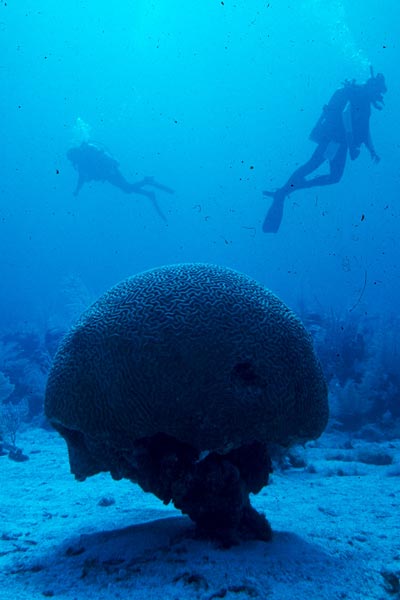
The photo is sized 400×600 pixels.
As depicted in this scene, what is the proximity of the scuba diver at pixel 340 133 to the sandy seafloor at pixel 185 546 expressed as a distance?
26.1 ft

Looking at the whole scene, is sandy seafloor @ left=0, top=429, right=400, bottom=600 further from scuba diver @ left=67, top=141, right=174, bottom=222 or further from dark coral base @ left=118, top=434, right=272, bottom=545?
scuba diver @ left=67, top=141, right=174, bottom=222

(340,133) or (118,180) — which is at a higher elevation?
(118,180)

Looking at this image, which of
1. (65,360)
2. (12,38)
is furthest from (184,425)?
(12,38)

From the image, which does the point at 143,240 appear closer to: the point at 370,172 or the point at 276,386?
the point at 370,172

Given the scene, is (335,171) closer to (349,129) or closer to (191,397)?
(349,129)

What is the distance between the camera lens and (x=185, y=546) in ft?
10.2

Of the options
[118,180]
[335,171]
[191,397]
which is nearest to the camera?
[191,397]

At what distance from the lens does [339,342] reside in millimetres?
10734

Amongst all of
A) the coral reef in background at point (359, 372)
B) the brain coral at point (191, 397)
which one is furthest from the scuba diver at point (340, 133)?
the brain coral at point (191, 397)

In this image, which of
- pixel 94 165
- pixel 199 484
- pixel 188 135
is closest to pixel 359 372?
pixel 199 484

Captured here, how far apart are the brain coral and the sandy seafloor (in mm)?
393

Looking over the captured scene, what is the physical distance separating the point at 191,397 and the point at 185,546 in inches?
42.7

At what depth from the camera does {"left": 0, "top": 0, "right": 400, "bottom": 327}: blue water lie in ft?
217

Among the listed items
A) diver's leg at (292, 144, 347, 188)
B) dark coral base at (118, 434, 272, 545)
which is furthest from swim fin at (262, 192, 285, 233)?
dark coral base at (118, 434, 272, 545)
